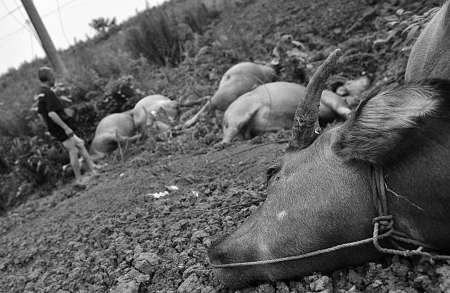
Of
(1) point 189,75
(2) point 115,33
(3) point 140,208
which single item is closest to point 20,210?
(3) point 140,208

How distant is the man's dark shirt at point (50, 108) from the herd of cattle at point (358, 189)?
4801mm

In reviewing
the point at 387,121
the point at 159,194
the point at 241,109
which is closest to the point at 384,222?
the point at 387,121

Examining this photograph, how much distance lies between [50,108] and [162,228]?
12.9 ft

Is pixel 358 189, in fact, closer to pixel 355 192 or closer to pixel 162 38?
pixel 355 192

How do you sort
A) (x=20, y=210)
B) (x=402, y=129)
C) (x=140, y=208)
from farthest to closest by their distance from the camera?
(x=20, y=210) < (x=140, y=208) < (x=402, y=129)

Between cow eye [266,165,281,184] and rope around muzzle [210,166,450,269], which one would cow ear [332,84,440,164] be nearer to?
rope around muzzle [210,166,450,269]

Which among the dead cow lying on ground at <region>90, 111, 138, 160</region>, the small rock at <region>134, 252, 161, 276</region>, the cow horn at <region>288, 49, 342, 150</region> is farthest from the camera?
the dead cow lying on ground at <region>90, 111, 138, 160</region>

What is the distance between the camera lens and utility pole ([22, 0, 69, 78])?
9766 millimetres

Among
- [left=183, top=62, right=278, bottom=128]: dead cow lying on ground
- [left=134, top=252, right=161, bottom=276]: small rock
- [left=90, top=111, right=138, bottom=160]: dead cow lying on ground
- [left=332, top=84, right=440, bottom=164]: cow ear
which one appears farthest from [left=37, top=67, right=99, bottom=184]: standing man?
[left=332, top=84, right=440, bottom=164]: cow ear

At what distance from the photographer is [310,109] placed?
6.54 feet

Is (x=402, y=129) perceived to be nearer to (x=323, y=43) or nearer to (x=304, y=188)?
(x=304, y=188)

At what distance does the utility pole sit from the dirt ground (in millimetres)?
5195

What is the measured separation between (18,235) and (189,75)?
4776 mm

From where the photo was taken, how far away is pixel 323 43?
273 inches
